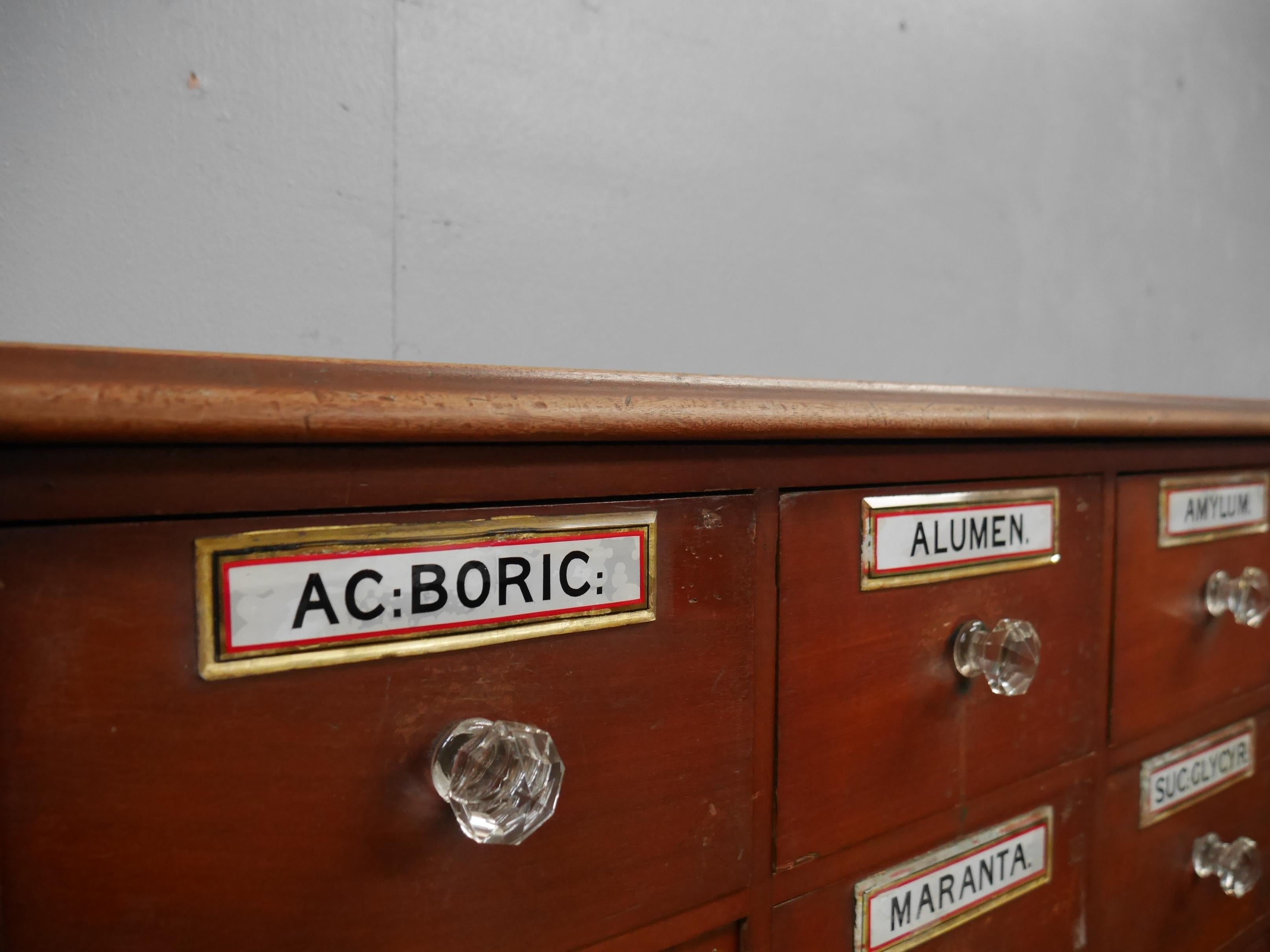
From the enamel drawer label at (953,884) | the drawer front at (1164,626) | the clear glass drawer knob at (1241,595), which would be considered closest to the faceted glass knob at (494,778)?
the enamel drawer label at (953,884)

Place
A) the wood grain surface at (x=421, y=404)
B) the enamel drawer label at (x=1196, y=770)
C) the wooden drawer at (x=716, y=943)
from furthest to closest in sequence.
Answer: the enamel drawer label at (x=1196, y=770)
the wooden drawer at (x=716, y=943)
the wood grain surface at (x=421, y=404)

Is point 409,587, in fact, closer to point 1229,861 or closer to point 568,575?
point 568,575

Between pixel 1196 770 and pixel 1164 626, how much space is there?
15 centimetres

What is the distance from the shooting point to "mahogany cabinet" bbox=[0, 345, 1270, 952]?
26 cm

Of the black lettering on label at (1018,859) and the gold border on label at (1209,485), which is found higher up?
the gold border on label at (1209,485)

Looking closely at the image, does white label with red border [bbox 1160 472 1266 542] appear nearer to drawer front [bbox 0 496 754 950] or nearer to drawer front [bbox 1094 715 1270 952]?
drawer front [bbox 1094 715 1270 952]

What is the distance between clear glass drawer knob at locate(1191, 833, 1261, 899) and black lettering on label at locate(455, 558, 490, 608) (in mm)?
684

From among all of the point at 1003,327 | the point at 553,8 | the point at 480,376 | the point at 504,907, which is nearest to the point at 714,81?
the point at 553,8

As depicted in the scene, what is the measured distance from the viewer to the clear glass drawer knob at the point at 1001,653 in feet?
1.51

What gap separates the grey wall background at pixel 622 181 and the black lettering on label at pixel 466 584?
18.0 inches

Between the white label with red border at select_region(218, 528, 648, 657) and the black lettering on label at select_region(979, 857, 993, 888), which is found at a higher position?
the white label with red border at select_region(218, 528, 648, 657)

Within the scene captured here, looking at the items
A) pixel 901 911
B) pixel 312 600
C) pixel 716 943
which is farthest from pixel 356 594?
pixel 901 911

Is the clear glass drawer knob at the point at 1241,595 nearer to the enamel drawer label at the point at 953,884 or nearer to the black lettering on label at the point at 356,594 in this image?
the enamel drawer label at the point at 953,884

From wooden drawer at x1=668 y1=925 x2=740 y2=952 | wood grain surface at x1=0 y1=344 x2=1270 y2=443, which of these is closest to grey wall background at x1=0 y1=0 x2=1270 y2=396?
wood grain surface at x1=0 y1=344 x2=1270 y2=443
